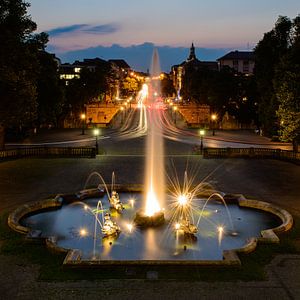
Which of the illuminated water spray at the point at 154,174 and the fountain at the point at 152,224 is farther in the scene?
the illuminated water spray at the point at 154,174

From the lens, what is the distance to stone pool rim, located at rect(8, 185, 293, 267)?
14227mm

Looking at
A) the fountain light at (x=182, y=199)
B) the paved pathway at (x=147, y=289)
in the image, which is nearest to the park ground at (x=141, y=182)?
the paved pathway at (x=147, y=289)

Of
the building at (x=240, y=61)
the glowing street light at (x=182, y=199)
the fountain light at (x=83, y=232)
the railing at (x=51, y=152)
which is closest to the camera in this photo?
the fountain light at (x=83, y=232)

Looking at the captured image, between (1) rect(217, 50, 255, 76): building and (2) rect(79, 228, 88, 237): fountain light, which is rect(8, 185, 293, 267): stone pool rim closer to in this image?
(2) rect(79, 228, 88, 237): fountain light

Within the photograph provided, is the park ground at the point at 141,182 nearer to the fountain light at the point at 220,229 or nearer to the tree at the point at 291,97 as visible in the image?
the tree at the point at 291,97

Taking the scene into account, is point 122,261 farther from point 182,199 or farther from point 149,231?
point 182,199

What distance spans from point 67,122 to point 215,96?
94.3 feet

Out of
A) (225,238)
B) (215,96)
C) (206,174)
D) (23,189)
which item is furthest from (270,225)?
(215,96)

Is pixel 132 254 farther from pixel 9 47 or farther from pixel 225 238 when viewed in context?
pixel 9 47

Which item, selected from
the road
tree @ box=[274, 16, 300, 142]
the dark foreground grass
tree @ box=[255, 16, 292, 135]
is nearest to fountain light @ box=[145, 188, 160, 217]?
the dark foreground grass

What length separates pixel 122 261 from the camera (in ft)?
46.7

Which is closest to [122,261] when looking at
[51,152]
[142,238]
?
[142,238]

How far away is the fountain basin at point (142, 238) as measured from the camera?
15.3 meters

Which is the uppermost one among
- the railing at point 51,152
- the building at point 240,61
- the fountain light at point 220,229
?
the building at point 240,61
